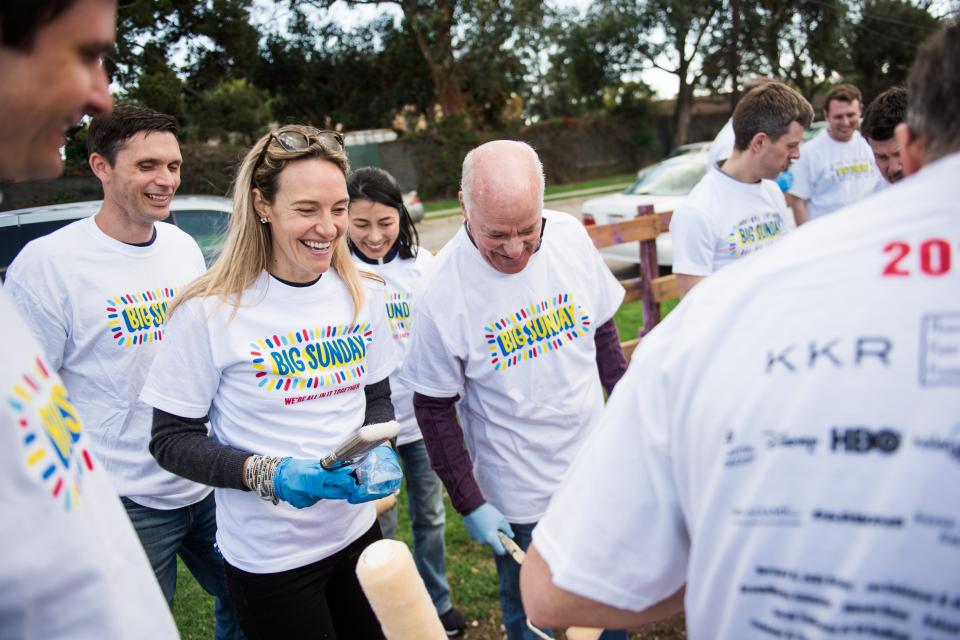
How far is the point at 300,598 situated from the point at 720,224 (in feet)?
9.06

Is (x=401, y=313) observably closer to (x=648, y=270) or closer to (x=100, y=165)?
(x=100, y=165)

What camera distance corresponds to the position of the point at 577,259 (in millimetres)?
2770

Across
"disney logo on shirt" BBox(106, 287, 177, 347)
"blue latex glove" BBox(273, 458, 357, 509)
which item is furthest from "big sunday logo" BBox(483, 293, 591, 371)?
"disney logo on shirt" BBox(106, 287, 177, 347)

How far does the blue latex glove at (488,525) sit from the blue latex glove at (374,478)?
46 centimetres

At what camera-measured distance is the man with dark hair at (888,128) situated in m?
3.84

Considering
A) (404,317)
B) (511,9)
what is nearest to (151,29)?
(511,9)

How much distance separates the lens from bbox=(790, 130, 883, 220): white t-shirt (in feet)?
17.7

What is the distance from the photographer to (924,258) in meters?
0.88

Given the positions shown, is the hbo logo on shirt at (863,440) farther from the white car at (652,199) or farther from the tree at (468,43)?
the tree at (468,43)

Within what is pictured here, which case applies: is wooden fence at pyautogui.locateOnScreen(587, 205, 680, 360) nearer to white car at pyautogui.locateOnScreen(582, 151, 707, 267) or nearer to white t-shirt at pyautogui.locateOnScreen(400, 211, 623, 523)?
white t-shirt at pyautogui.locateOnScreen(400, 211, 623, 523)

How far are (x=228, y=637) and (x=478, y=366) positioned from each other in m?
1.57

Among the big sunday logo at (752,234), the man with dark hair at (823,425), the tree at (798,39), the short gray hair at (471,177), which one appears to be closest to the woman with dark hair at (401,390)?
the short gray hair at (471,177)

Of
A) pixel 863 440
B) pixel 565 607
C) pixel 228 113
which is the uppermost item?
pixel 228 113

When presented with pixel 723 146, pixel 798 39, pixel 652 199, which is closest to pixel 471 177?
pixel 723 146
